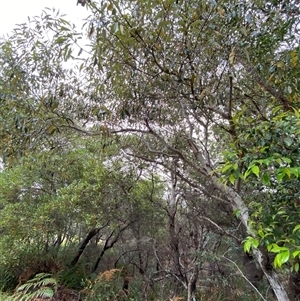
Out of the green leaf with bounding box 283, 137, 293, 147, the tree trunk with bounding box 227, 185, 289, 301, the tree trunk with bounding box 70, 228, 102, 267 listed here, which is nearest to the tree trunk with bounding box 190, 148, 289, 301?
the tree trunk with bounding box 227, 185, 289, 301

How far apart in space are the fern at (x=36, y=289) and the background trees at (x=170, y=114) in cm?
76

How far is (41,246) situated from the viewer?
4.66 meters

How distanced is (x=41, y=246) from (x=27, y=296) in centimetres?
128

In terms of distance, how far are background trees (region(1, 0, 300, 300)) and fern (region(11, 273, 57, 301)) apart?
760 millimetres

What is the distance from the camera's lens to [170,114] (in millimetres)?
3703

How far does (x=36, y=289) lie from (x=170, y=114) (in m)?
3.10

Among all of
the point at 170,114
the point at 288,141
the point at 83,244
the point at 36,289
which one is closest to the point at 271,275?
the point at 288,141

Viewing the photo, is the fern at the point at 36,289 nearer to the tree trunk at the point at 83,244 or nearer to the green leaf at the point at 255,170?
the tree trunk at the point at 83,244

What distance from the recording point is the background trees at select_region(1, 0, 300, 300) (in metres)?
1.87

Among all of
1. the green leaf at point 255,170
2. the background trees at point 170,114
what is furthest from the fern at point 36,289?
the green leaf at point 255,170

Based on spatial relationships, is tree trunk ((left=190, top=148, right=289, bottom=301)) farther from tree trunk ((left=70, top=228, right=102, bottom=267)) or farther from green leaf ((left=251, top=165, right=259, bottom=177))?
tree trunk ((left=70, top=228, right=102, bottom=267))

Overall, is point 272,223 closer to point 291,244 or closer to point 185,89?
point 291,244

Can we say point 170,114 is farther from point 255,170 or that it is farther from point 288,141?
point 255,170

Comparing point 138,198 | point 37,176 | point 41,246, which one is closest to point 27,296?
point 41,246
